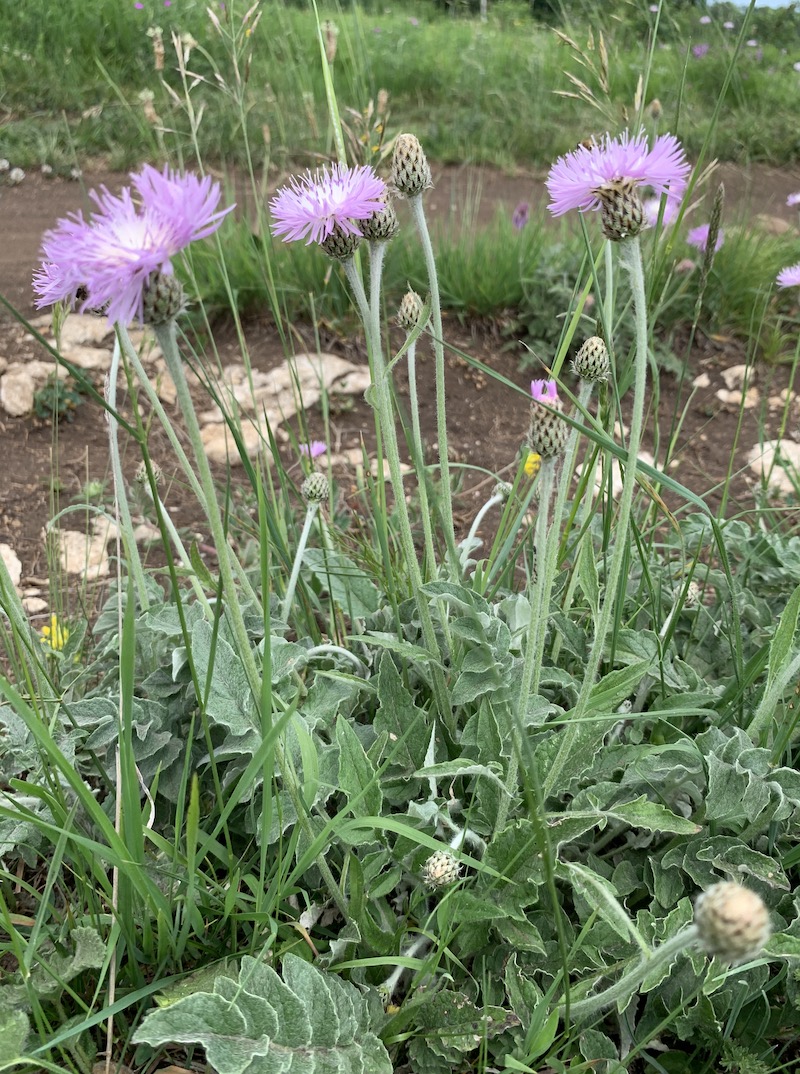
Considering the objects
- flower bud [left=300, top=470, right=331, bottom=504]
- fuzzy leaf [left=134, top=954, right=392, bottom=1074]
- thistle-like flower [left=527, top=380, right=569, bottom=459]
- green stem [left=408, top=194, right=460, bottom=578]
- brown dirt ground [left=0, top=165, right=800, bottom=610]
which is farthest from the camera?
brown dirt ground [left=0, top=165, right=800, bottom=610]

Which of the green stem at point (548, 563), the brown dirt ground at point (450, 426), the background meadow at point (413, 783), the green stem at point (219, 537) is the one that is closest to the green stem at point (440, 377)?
the background meadow at point (413, 783)

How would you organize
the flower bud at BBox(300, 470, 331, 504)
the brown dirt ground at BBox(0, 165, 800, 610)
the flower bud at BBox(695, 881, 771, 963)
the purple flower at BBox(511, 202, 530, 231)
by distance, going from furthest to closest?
the purple flower at BBox(511, 202, 530, 231), the brown dirt ground at BBox(0, 165, 800, 610), the flower bud at BBox(300, 470, 331, 504), the flower bud at BBox(695, 881, 771, 963)

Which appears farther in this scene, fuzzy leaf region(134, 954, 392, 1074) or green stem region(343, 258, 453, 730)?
green stem region(343, 258, 453, 730)

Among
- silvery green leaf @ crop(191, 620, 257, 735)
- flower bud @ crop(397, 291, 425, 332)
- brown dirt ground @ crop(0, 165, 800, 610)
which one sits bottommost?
brown dirt ground @ crop(0, 165, 800, 610)

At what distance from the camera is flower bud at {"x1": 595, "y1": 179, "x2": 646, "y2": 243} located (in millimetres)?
790

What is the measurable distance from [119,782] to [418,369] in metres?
2.44

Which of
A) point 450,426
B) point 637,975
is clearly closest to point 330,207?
point 637,975

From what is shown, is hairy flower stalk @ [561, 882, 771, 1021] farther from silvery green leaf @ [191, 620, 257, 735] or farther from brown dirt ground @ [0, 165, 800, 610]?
brown dirt ground @ [0, 165, 800, 610]

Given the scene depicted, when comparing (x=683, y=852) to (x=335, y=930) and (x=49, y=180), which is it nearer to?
(x=335, y=930)

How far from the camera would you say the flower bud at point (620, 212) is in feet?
2.59

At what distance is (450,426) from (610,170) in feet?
7.04

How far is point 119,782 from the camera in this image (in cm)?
97

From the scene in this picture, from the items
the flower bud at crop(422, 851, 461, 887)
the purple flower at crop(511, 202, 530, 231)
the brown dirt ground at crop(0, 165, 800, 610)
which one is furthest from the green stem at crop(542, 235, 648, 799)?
the purple flower at crop(511, 202, 530, 231)

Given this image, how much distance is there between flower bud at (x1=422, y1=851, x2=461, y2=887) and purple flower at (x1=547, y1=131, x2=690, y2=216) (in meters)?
0.74
